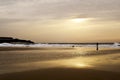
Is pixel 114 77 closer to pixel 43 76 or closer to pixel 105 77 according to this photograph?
pixel 105 77

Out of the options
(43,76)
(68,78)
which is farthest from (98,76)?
(43,76)

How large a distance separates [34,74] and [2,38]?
5038 inches

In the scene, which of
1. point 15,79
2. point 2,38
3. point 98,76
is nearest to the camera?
point 15,79

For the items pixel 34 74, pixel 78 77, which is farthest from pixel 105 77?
pixel 34 74

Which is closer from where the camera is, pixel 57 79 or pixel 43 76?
pixel 57 79

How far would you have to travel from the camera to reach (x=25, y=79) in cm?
1389

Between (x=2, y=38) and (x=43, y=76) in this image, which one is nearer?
(x=43, y=76)

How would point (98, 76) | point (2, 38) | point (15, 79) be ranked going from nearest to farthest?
point (15, 79), point (98, 76), point (2, 38)

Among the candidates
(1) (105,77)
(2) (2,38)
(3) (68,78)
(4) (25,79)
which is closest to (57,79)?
(3) (68,78)

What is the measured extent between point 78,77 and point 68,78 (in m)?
0.69

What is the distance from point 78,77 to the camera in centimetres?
1464

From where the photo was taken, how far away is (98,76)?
1490cm

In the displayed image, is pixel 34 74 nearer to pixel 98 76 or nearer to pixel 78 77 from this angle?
pixel 78 77

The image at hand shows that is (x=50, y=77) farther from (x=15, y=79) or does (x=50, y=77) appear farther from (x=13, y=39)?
(x=13, y=39)
